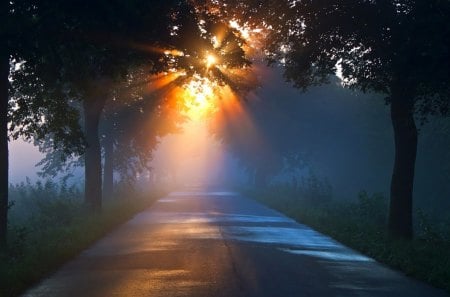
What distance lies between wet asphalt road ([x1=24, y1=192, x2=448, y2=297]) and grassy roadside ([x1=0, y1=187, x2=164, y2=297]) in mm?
333

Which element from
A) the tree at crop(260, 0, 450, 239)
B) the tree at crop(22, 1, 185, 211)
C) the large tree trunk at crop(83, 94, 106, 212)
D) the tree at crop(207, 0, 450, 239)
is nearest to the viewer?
the tree at crop(22, 1, 185, 211)

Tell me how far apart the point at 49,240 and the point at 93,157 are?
1085 cm

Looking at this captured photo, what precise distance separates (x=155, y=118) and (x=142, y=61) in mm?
25035

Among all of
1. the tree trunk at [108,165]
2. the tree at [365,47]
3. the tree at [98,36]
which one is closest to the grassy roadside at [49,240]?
the tree at [98,36]

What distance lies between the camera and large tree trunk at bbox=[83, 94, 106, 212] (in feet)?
86.1

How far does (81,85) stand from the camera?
1456 centimetres

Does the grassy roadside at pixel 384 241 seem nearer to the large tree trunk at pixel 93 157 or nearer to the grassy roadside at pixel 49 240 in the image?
the grassy roadside at pixel 49 240

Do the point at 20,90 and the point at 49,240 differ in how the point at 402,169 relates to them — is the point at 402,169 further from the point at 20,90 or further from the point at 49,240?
the point at 20,90

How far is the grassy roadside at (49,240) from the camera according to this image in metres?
11.5

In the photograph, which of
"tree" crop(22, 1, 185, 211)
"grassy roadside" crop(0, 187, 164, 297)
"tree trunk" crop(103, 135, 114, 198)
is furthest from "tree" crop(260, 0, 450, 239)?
"tree trunk" crop(103, 135, 114, 198)

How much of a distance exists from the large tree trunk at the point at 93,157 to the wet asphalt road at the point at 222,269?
4598 mm

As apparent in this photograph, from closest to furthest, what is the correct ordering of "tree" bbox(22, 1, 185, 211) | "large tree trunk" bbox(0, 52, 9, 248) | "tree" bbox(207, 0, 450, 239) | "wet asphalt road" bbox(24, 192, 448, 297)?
"wet asphalt road" bbox(24, 192, 448, 297), "tree" bbox(22, 1, 185, 211), "large tree trunk" bbox(0, 52, 9, 248), "tree" bbox(207, 0, 450, 239)

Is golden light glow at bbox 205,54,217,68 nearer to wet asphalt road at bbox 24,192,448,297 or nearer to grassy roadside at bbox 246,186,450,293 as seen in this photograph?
wet asphalt road at bbox 24,192,448,297

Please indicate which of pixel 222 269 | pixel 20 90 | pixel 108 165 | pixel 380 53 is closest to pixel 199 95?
pixel 108 165
